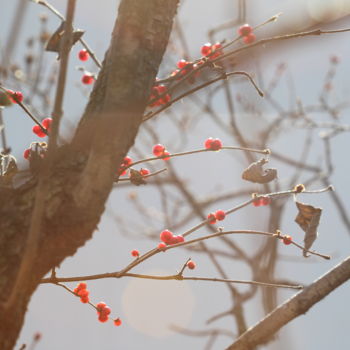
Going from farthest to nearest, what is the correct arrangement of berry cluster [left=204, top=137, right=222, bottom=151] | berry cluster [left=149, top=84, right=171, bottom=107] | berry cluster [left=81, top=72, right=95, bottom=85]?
1. berry cluster [left=81, top=72, right=95, bottom=85]
2. berry cluster [left=204, top=137, right=222, bottom=151]
3. berry cluster [left=149, top=84, right=171, bottom=107]

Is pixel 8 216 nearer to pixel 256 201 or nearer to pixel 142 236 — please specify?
pixel 256 201

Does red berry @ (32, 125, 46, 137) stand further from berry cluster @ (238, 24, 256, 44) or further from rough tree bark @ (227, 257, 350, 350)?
rough tree bark @ (227, 257, 350, 350)

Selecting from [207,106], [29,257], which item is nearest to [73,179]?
[29,257]

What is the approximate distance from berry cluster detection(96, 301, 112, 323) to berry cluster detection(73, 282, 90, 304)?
7cm

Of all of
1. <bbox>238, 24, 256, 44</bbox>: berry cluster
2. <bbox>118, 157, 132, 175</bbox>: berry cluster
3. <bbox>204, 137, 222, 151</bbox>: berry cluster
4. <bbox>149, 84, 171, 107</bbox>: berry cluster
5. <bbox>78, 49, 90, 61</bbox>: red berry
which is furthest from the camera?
<bbox>78, 49, 90, 61</bbox>: red berry

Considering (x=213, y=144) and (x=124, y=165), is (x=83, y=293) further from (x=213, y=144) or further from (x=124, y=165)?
(x=213, y=144)

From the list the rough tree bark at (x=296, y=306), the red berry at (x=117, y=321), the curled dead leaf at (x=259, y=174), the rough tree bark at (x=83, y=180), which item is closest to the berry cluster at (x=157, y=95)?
the rough tree bark at (x=83, y=180)

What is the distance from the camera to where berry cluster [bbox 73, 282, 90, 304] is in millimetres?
2039

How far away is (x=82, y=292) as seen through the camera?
6.88 ft

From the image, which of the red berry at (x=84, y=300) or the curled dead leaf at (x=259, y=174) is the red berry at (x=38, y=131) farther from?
the curled dead leaf at (x=259, y=174)

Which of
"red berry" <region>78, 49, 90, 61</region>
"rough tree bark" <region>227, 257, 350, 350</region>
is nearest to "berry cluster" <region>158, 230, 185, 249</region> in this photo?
"rough tree bark" <region>227, 257, 350, 350</region>

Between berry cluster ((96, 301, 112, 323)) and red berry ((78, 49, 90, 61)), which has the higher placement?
red berry ((78, 49, 90, 61))

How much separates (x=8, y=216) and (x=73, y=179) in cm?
20

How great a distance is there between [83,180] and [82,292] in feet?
2.96
